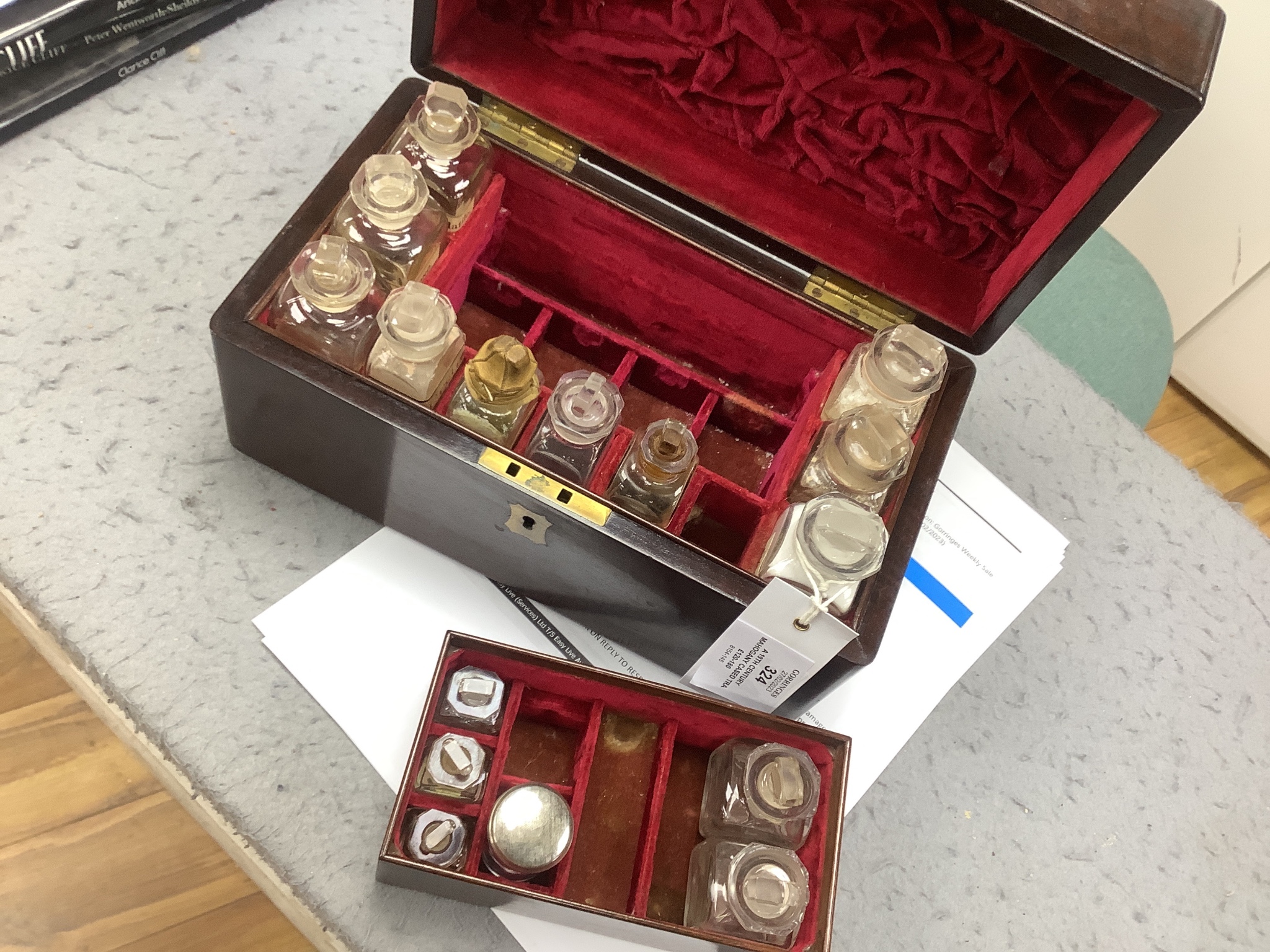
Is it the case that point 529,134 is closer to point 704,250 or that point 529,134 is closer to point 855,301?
point 704,250

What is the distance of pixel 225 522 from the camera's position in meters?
0.70

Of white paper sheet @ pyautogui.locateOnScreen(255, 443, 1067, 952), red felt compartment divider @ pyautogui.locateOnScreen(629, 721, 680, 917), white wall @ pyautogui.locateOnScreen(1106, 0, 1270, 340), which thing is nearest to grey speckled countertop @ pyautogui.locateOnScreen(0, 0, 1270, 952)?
white paper sheet @ pyautogui.locateOnScreen(255, 443, 1067, 952)

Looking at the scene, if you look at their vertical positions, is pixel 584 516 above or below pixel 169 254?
above

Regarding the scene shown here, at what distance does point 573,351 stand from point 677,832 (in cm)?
40

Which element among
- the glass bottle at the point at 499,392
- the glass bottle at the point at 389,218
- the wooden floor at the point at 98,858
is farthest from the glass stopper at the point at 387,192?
the wooden floor at the point at 98,858

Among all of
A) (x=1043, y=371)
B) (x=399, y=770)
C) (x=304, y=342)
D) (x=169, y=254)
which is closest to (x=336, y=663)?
(x=399, y=770)

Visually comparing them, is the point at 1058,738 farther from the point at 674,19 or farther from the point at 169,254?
the point at 169,254

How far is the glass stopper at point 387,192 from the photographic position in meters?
0.60

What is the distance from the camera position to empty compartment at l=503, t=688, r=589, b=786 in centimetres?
Result: 62

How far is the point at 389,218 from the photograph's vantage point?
1.99 feet

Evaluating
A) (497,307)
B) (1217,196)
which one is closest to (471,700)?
(497,307)

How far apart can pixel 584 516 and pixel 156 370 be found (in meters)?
0.42

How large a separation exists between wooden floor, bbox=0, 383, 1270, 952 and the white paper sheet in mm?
257

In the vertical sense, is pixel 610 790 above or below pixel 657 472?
below
